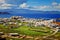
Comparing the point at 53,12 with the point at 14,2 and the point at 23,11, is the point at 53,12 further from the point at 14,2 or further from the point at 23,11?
the point at 14,2

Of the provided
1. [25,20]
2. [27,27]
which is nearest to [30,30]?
[27,27]

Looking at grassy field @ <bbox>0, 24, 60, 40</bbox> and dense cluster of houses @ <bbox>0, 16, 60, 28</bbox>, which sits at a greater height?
dense cluster of houses @ <bbox>0, 16, 60, 28</bbox>

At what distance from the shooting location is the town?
8.02 ft

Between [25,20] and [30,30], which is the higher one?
[25,20]

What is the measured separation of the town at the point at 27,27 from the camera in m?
2.44

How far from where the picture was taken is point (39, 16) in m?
2.54

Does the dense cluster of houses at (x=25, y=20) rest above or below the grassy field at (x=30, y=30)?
above

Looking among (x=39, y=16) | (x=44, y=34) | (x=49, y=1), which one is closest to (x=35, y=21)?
(x=39, y=16)

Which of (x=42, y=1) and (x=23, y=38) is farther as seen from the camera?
(x=42, y=1)

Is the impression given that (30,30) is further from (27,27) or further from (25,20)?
(25,20)

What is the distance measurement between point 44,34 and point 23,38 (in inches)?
14.5

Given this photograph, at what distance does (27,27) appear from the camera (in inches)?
98.1

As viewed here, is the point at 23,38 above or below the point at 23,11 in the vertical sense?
below

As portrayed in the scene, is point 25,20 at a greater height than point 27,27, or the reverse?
point 25,20
